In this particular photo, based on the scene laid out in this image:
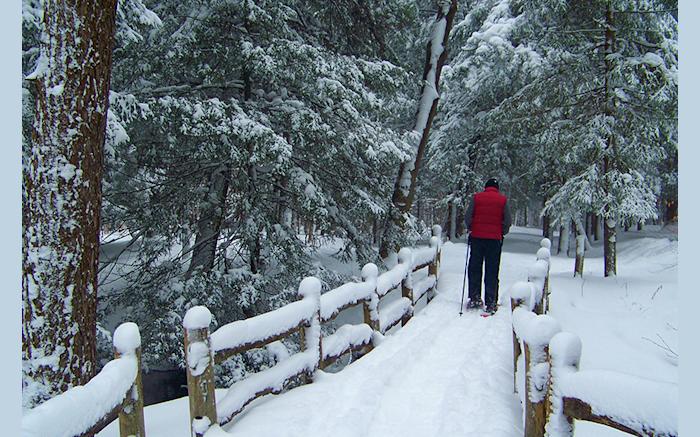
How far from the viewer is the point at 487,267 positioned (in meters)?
7.86

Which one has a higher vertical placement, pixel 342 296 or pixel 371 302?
pixel 342 296

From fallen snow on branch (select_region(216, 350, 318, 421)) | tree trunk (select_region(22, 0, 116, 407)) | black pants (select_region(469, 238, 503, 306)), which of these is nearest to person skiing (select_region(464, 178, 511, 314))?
black pants (select_region(469, 238, 503, 306))

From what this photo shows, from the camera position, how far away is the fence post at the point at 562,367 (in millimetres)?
2689

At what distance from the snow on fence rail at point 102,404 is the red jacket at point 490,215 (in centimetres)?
592

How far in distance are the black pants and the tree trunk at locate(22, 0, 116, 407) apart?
599 centimetres

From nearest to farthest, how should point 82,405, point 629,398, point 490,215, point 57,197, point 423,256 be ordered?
point 629,398 < point 82,405 < point 57,197 < point 490,215 < point 423,256

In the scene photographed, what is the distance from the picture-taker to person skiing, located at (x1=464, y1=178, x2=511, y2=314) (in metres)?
7.79

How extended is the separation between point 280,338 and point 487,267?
4602mm

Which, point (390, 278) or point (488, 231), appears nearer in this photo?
point (390, 278)

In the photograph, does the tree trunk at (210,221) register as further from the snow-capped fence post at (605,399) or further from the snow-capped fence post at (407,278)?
the snow-capped fence post at (605,399)

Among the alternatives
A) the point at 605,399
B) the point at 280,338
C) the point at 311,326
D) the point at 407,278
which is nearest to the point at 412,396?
the point at 311,326

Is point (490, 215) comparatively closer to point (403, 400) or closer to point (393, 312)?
point (393, 312)

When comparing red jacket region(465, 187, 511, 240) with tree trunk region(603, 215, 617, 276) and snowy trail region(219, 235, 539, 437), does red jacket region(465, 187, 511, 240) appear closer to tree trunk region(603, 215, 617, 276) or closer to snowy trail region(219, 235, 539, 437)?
snowy trail region(219, 235, 539, 437)

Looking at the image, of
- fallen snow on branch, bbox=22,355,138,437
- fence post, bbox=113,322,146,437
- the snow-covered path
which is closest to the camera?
fallen snow on branch, bbox=22,355,138,437
